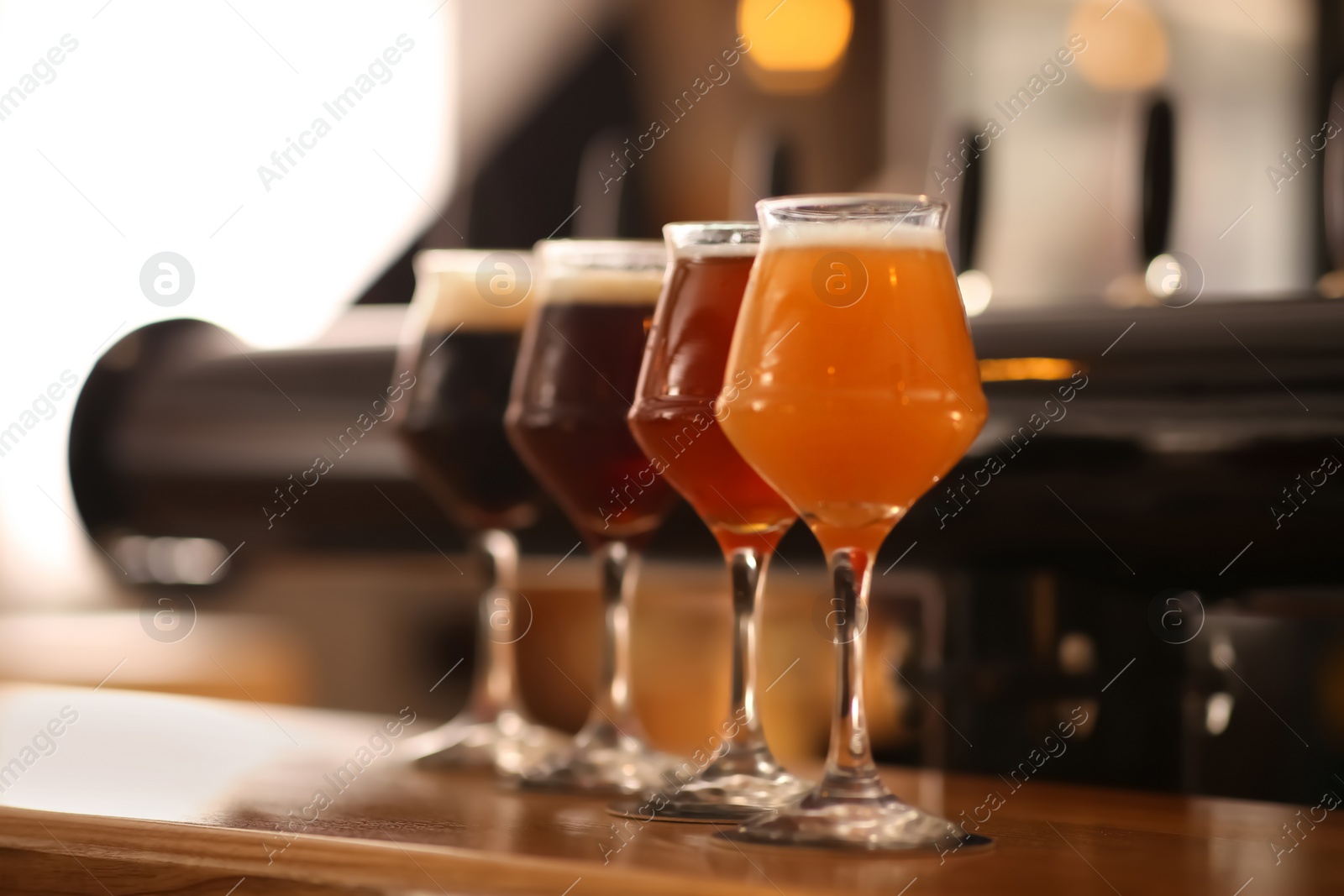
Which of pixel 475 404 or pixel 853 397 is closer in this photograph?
pixel 853 397

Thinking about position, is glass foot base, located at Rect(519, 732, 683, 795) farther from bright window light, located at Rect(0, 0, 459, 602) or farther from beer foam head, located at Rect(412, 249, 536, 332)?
bright window light, located at Rect(0, 0, 459, 602)

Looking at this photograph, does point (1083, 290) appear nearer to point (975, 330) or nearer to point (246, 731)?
point (975, 330)

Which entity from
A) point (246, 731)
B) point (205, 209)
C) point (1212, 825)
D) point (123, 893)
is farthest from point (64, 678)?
point (1212, 825)

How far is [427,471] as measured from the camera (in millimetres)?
1265

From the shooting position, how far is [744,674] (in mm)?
954

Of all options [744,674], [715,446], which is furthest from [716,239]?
[744,674]

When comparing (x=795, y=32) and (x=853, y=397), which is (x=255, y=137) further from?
(x=853, y=397)

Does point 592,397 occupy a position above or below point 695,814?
above

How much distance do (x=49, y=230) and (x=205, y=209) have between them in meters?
0.71

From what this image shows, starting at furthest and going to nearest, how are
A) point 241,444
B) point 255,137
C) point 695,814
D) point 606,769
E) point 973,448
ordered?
point 255,137 → point 241,444 → point 973,448 → point 606,769 → point 695,814

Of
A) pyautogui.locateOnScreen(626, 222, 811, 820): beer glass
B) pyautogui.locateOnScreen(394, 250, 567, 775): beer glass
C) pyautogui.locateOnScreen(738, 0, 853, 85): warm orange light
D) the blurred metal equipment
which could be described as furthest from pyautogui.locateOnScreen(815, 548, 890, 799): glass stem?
pyautogui.locateOnScreen(738, 0, 853, 85): warm orange light

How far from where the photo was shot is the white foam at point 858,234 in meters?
0.84

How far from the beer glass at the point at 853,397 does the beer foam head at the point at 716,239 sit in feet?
0.33

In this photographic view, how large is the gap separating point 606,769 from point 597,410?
248 millimetres
